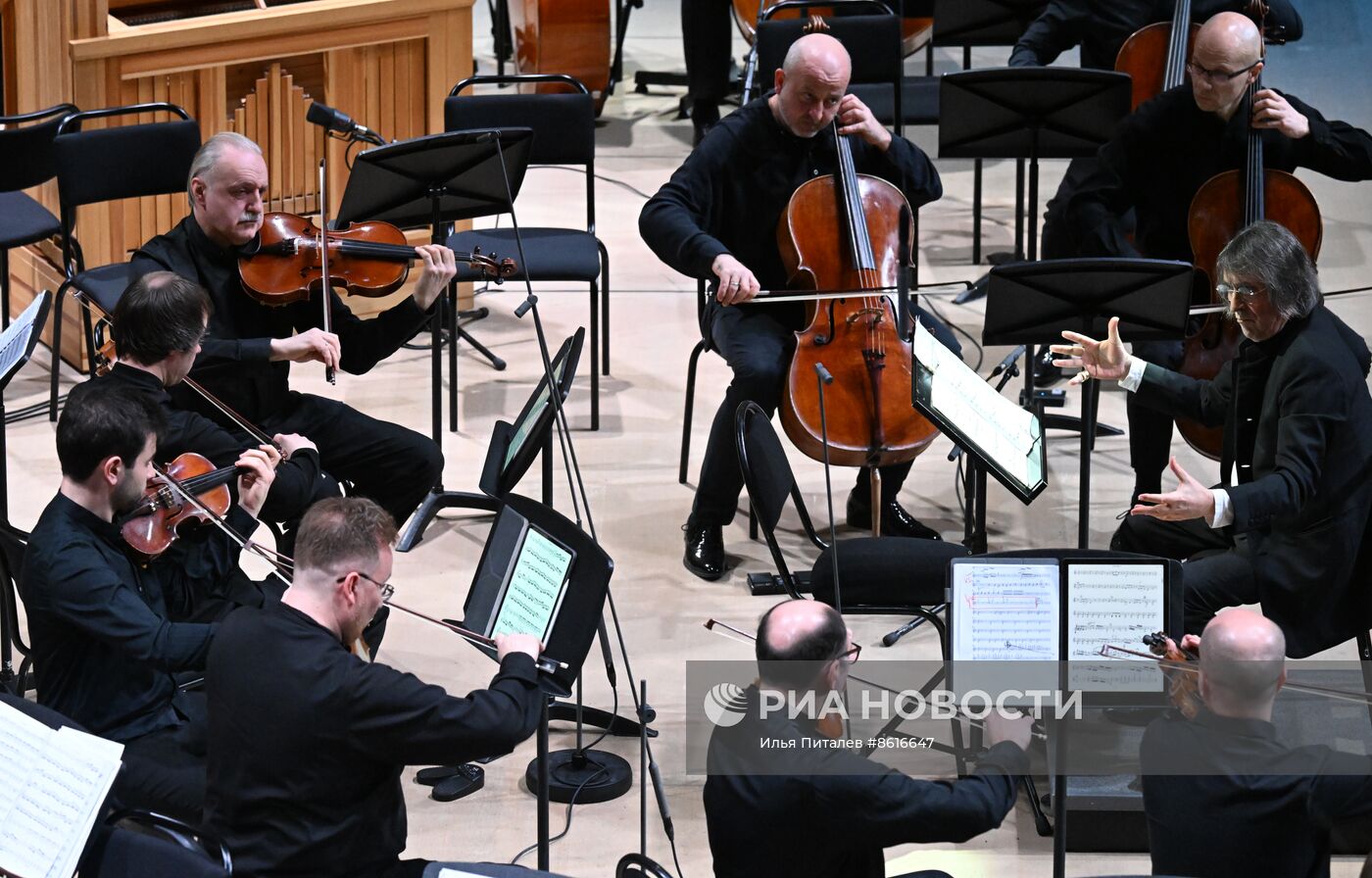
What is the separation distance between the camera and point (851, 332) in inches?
188

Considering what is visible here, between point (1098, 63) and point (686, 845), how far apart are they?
384cm

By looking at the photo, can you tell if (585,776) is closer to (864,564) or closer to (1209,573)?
(864,564)

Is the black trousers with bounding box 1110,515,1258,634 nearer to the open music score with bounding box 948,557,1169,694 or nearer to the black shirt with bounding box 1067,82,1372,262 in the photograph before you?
the open music score with bounding box 948,557,1169,694

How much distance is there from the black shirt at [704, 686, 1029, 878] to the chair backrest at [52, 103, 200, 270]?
334cm

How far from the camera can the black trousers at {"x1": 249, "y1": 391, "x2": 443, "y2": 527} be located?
4.66 meters

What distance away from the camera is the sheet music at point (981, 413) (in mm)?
3863

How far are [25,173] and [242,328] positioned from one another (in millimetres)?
1286

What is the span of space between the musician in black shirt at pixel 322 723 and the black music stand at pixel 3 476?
1.00m

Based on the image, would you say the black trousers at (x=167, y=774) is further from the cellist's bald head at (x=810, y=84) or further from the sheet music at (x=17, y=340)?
the cellist's bald head at (x=810, y=84)

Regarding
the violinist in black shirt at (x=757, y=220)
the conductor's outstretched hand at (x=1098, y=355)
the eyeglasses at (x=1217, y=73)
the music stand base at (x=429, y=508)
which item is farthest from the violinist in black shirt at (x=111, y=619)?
the eyeglasses at (x=1217, y=73)

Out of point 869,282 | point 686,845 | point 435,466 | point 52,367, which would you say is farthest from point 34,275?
point 686,845

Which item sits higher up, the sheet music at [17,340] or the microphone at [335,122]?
the microphone at [335,122]

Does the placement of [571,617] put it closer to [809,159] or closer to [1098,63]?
[809,159]

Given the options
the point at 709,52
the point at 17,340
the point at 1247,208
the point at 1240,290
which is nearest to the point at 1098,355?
the point at 1240,290
